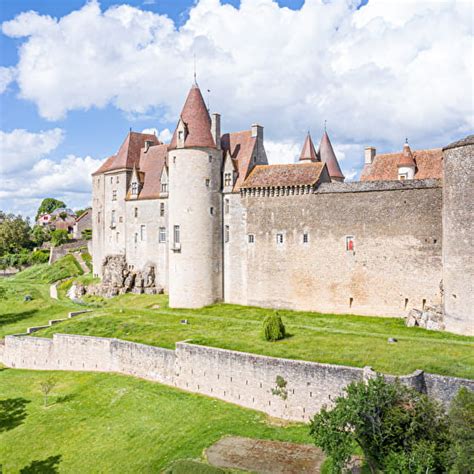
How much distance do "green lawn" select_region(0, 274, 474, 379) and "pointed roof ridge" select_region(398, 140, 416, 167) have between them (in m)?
12.9

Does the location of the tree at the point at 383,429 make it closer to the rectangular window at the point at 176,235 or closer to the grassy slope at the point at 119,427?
the grassy slope at the point at 119,427

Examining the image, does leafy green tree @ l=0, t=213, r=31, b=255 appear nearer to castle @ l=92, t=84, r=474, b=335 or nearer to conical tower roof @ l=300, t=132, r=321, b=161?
castle @ l=92, t=84, r=474, b=335

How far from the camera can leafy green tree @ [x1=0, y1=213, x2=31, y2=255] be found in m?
86.8

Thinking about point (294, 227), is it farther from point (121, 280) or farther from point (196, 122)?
point (121, 280)

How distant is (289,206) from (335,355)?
1473cm

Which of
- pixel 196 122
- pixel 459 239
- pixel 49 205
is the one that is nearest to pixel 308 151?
pixel 196 122

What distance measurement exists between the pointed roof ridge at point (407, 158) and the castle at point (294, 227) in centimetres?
10

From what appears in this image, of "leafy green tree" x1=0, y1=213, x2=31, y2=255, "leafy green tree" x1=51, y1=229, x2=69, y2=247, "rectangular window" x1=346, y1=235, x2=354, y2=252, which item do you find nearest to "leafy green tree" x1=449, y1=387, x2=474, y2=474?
"rectangular window" x1=346, y1=235, x2=354, y2=252

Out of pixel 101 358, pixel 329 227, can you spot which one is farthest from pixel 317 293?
pixel 101 358

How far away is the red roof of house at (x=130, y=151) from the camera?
47.9 meters

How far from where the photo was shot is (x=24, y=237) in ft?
294

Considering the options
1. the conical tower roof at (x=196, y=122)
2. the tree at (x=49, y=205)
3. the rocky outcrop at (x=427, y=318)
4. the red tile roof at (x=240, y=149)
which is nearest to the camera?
the rocky outcrop at (x=427, y=318)

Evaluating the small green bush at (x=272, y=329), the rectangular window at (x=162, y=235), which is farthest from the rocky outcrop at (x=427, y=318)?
the rectangular window at (x=162, y=235)

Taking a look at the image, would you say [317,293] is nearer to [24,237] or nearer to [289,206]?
[289,206]
